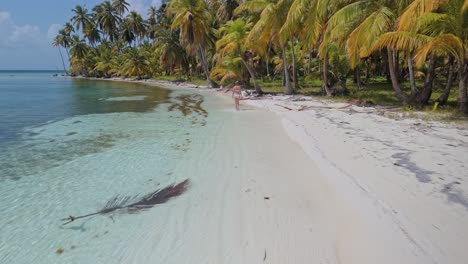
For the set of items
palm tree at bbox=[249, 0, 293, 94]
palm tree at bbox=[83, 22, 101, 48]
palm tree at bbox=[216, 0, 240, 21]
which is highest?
palm tree at bbox=[83, 22, 101, 48]

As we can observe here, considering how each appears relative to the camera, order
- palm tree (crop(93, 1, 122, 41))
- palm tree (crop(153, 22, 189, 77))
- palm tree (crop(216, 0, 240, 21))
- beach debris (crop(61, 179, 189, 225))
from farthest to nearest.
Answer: palm tree (crop(93, 1, 122, 41)), palm tree (crop(153, 22, 189, 77)), palm tree (crop(216, 0, 240, 21)), beach debris (crop(61, 179, 189, 225))

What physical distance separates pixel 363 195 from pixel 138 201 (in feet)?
11.8

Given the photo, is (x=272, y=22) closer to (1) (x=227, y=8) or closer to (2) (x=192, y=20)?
(2) (x=192, y=20)

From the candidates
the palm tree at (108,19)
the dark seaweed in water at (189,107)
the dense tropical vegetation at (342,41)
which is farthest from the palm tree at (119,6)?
the dark seaweed in water at (189,107)

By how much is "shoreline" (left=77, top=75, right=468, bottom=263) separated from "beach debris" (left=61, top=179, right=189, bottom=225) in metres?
0.44

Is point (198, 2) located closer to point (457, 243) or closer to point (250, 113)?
point (250, 113)

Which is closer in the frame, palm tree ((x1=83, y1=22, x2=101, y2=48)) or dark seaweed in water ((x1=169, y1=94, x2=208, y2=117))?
dark seaweed in water ((x1=169, y1=94, x2=208, y2=117))

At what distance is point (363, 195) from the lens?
4.22 metres

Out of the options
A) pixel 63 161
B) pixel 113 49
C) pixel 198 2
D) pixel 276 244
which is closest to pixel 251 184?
pixel 276 244

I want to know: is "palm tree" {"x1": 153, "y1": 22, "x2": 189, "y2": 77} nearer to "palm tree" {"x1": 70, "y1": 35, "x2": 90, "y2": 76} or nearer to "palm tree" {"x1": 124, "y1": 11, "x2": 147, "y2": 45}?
"palm tree" {"x1": 124, "y1": 11, "x2": 147, "y2": 45}

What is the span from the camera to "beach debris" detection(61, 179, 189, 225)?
13.8 feet

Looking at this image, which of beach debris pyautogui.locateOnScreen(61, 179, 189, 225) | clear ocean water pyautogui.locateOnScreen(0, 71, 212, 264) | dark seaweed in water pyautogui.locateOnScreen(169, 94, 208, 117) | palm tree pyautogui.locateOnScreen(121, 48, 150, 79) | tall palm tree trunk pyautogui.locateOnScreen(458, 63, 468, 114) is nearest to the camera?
clear ocean water pyautogui.locateOnScreen(0, 71, 212, 264)

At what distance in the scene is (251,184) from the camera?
501 cm

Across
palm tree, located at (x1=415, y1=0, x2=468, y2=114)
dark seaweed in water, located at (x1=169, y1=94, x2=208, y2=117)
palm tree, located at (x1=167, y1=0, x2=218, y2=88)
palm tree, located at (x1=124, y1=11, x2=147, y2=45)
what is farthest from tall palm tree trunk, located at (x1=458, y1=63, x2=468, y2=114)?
palm tree, located at (x1=124, y1=11, x2=147, y2=45)
